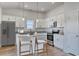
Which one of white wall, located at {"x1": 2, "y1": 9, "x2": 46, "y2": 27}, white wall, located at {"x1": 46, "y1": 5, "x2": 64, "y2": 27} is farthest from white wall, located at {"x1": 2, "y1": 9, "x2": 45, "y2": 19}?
white wall, located at {"x1": 46, "y1": 5, "x2": 64, "y2": 27}

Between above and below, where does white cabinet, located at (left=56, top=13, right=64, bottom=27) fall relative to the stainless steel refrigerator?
above

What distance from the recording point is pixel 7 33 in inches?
139

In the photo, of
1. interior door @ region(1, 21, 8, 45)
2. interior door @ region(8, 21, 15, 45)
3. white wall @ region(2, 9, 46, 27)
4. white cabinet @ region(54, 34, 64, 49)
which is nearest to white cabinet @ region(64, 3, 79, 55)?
white cabinet @ region(54, 34, 64, 49)

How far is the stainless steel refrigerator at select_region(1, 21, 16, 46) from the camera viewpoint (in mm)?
3479

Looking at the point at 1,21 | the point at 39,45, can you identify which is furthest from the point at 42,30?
the point at 1,21

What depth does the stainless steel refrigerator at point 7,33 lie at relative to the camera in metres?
3.48

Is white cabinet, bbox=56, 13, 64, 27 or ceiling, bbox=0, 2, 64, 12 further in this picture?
white cabinet, bbox=56, 13, 64, 27

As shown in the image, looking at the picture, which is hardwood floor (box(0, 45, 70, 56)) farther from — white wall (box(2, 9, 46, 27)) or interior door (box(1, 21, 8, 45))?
white wall (box(2, 9, 46, 27))

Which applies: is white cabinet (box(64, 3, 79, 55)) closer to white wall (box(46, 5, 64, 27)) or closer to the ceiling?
white wall (box(46, 5, 64, 27))

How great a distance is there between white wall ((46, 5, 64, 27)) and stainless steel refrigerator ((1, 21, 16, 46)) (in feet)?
3.80

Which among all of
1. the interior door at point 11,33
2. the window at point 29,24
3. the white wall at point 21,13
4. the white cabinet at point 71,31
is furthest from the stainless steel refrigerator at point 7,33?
the white cabinet at point 71,31

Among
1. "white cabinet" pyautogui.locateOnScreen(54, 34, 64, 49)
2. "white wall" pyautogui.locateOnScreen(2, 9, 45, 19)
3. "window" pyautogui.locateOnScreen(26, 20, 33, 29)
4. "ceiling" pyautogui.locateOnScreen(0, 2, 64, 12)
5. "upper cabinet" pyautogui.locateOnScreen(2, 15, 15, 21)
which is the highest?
"ceiling" pyautogui.locateOnScreen(0, 2, 64, 12)

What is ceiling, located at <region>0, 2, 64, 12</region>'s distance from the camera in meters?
3.41

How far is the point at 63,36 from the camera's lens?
355 cm
